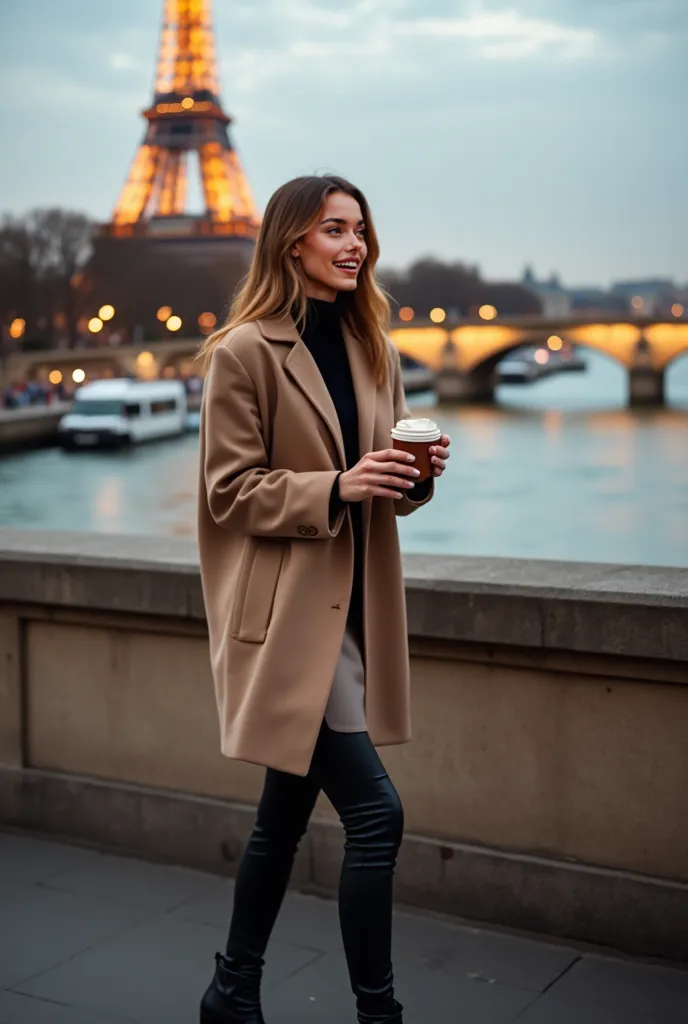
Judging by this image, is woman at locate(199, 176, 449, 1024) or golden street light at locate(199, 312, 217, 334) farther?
golden street light at locate(199, 312, 217, 334)

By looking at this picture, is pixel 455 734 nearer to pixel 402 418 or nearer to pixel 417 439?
pixel 402 418

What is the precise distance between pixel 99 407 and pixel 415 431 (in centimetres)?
4380

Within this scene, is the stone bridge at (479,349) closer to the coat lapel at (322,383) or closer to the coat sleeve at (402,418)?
the coat sleeve at (402,418)

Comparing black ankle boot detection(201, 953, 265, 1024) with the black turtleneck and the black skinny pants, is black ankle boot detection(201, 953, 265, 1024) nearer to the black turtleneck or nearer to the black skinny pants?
the black skinny pants

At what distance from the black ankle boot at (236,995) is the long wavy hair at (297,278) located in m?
1.01

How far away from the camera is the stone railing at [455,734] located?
9.39 ft

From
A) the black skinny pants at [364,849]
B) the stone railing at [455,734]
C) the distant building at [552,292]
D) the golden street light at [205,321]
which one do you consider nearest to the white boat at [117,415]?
the golden street light at [205,321]

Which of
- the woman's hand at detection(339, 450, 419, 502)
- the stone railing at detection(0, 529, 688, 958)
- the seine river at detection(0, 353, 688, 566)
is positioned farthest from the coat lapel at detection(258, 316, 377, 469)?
the seine river at detection(0, 353, 688, 566)

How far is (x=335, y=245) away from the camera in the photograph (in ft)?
7.63

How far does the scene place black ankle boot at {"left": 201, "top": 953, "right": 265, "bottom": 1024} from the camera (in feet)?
7.97

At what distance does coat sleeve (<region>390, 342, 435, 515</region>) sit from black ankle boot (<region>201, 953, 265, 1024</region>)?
0.80m

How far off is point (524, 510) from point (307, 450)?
3110 cm

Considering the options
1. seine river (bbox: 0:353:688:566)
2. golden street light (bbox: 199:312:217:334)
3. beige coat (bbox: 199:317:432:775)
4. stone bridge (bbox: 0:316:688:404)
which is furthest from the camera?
golden street light (bbox: 199:312:217:334)

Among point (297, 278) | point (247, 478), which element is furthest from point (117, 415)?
point (247, 478)
